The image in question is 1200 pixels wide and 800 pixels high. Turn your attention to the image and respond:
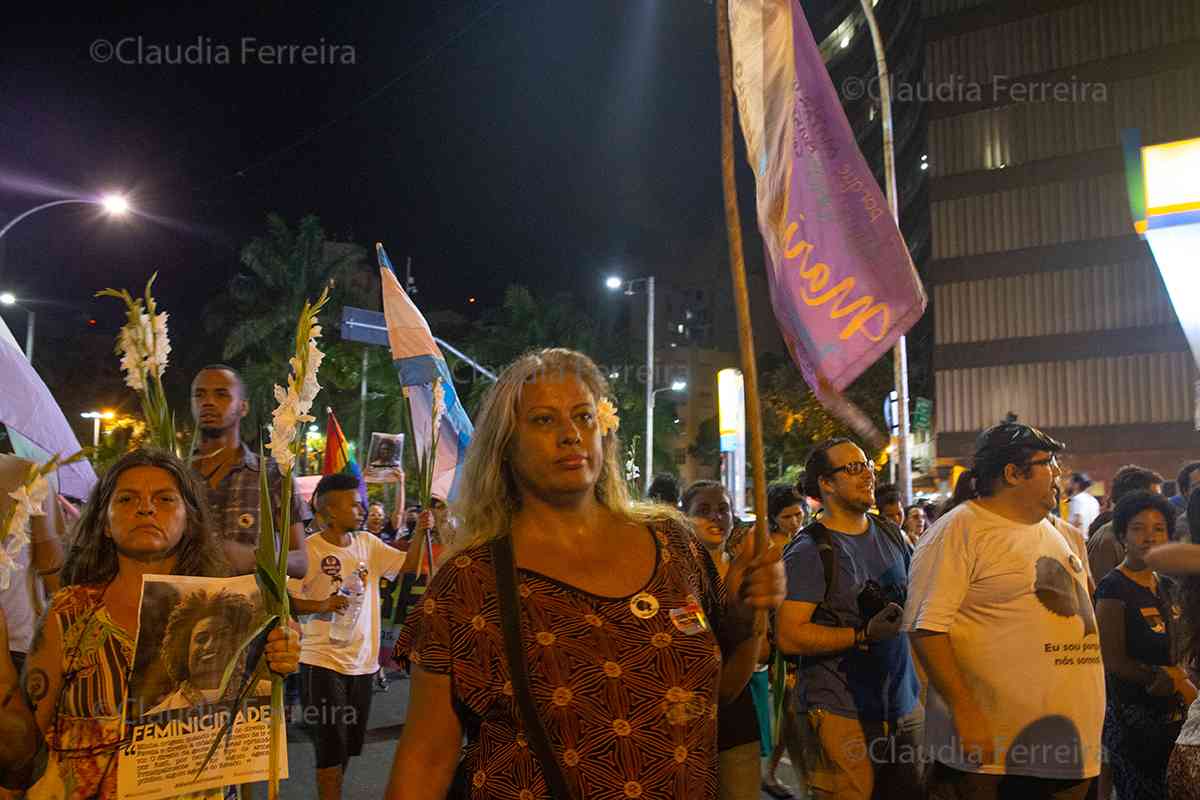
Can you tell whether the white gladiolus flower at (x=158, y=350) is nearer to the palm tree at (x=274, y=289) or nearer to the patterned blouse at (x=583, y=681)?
the patterned blouse at (x=583, y=681)

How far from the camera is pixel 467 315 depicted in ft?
191

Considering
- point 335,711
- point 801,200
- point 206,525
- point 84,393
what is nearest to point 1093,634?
point 801,200

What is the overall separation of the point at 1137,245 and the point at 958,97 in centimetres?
765

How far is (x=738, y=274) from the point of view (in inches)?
101

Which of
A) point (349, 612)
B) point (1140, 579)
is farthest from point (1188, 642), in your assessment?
point (349, 612)

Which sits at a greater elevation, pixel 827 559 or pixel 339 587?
pixel 827 559

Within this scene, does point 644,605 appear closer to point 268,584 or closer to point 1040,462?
point 268,584

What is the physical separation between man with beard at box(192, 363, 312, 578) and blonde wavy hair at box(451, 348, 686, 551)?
2.50 meters

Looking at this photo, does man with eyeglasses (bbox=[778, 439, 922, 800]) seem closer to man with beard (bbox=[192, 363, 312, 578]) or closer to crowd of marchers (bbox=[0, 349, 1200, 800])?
crowd of marchers (bbox=[0, 349, 1200, 800])

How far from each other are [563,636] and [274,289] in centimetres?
4242

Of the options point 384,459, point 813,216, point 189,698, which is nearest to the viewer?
point 189,698

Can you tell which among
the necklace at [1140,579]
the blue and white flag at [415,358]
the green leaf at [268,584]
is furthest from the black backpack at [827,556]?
the blue and white flag at [415,358]

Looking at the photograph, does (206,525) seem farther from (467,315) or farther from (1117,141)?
(467,315)

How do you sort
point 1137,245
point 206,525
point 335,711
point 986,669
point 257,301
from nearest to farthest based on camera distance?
point 206,525
point 986,669
point 335,711
point 1137,245
point 257,301
